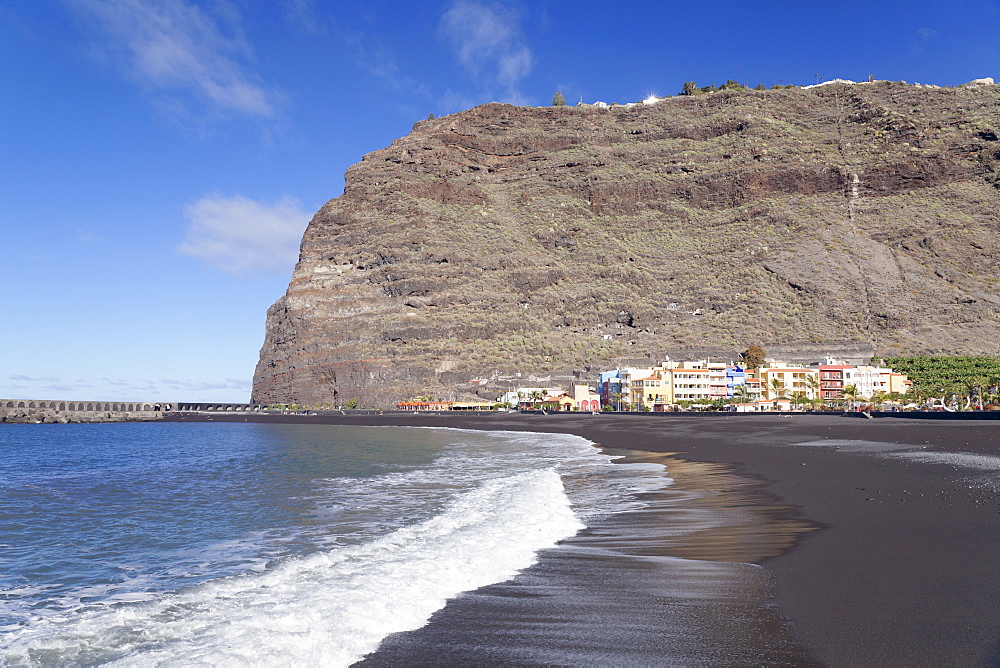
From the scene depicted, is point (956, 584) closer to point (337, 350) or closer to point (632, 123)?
point (337, 350)

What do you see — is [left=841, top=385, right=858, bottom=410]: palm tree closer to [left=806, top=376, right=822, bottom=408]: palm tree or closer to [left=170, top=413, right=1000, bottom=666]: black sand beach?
[left=806, top=376, right=822, bottom=408]: palm tree

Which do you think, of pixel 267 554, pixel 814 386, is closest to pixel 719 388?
pixel 814 386

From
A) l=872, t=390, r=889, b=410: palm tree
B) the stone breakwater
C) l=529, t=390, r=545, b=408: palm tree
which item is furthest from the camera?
the stone breakwater

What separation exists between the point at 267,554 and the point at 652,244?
429 ft

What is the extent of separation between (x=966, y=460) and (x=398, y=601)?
20.5 m

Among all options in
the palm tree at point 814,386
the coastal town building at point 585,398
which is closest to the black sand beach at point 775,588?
the palm tree at point 814,386

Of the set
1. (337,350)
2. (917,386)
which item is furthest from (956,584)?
(337,350)

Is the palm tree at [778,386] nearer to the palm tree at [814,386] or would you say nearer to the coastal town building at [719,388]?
the coastal town building at [719,388]

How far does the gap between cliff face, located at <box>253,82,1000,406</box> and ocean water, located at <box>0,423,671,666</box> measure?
89073mm

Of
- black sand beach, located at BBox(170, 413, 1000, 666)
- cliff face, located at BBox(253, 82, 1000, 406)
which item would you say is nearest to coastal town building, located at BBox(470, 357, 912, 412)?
cliff face, located at BBox(253, 82, 1000, 406)

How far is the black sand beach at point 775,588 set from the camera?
19.9ft

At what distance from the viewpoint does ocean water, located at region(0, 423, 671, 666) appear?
707cm

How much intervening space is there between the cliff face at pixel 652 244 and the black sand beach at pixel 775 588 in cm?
9575

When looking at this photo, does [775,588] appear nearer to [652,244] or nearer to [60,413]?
[652,244]
